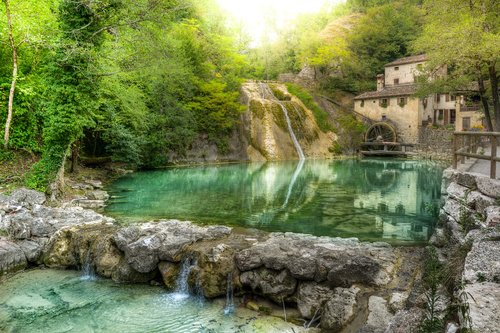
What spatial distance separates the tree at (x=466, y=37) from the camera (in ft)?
53.5

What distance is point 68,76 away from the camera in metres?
13.0

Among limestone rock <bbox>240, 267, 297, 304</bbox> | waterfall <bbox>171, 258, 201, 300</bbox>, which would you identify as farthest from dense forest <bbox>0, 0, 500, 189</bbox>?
limestone rock <bbox>240, 267, 297, 304</bbox>

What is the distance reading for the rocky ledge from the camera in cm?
582

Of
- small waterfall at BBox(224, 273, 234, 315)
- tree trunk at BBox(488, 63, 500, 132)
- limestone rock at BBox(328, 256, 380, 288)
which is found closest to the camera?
limestone rock at BBox(328, 256, 380, 288)

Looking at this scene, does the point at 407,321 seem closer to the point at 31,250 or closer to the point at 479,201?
A: the point at 479,201

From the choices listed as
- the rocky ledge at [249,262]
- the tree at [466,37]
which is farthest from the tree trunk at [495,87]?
the rocky ledge at [249,262]

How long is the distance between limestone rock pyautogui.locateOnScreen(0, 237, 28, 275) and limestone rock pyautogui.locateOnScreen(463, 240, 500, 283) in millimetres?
9047

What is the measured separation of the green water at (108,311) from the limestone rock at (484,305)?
3.21 meters

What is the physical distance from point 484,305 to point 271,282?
12.9ft

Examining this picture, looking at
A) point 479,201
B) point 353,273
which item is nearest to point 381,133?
point 479,201

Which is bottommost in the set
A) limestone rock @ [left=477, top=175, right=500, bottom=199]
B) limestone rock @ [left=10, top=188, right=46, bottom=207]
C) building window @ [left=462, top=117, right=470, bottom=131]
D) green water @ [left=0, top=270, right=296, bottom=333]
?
green water @ [left=0, top=270, right=296, bottom=333]

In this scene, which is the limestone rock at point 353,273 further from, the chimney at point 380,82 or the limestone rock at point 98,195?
the chimney at point 380,82

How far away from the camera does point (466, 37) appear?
1653cm

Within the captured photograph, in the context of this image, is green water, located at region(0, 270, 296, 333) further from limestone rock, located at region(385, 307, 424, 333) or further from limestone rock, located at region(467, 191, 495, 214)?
limestone rock, located at region(467, 191, 495, 214)
